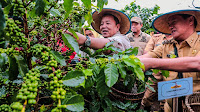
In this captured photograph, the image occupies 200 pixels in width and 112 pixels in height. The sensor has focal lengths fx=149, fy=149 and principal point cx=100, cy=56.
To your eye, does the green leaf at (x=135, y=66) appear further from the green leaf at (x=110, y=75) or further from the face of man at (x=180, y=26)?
the face of man at (x=180, y=26)

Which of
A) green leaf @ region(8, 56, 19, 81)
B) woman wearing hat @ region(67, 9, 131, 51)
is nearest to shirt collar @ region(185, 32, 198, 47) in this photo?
woman wearing hat @ region(67, 9, 131, 51)

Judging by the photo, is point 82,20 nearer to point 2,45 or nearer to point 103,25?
point 2,45

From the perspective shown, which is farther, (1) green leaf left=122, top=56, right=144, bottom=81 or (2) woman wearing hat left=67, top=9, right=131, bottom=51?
(2) woman wearing hat left=67, top=9, right=131, bottom=51

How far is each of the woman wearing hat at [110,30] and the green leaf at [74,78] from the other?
70cm

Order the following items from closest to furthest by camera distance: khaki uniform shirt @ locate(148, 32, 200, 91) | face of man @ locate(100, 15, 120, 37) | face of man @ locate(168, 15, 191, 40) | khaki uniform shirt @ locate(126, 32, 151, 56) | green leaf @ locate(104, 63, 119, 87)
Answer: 1. green leaf @ locate(104, 63, 119, 87)
2. khaki uniform shirt @ locate(148, 32, 200, 91)
3. face of man @ locate(168, 15, 191, 40)
4. face of man @ locate(100, 15, 120, 37)
5. khaki uniform shirt @ locate(126, 32, 151, 56)

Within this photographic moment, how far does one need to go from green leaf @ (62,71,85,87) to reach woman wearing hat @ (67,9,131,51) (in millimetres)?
696

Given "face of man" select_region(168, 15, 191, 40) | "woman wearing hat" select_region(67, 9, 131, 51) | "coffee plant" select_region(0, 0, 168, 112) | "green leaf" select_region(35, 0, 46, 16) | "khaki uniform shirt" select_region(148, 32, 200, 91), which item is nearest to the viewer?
"coffee plant" select_region(0, 0, 168, 112)

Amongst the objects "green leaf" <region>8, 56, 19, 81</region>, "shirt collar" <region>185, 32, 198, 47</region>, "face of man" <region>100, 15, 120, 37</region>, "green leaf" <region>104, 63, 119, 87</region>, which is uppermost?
"face of man" <region>100, 15, 120, 37</region>

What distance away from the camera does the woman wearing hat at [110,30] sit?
1.43 metres

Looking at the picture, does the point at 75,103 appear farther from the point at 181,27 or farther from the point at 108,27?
the point at 181,27

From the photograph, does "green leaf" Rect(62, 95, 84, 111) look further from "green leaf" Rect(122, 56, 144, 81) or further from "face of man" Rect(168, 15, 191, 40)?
"face of man" Rect(168, 15, 191, 40)

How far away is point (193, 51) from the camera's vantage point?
164 centimetres

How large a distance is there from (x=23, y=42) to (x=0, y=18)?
0.67 ft

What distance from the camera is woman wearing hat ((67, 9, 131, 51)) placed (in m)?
1.43
